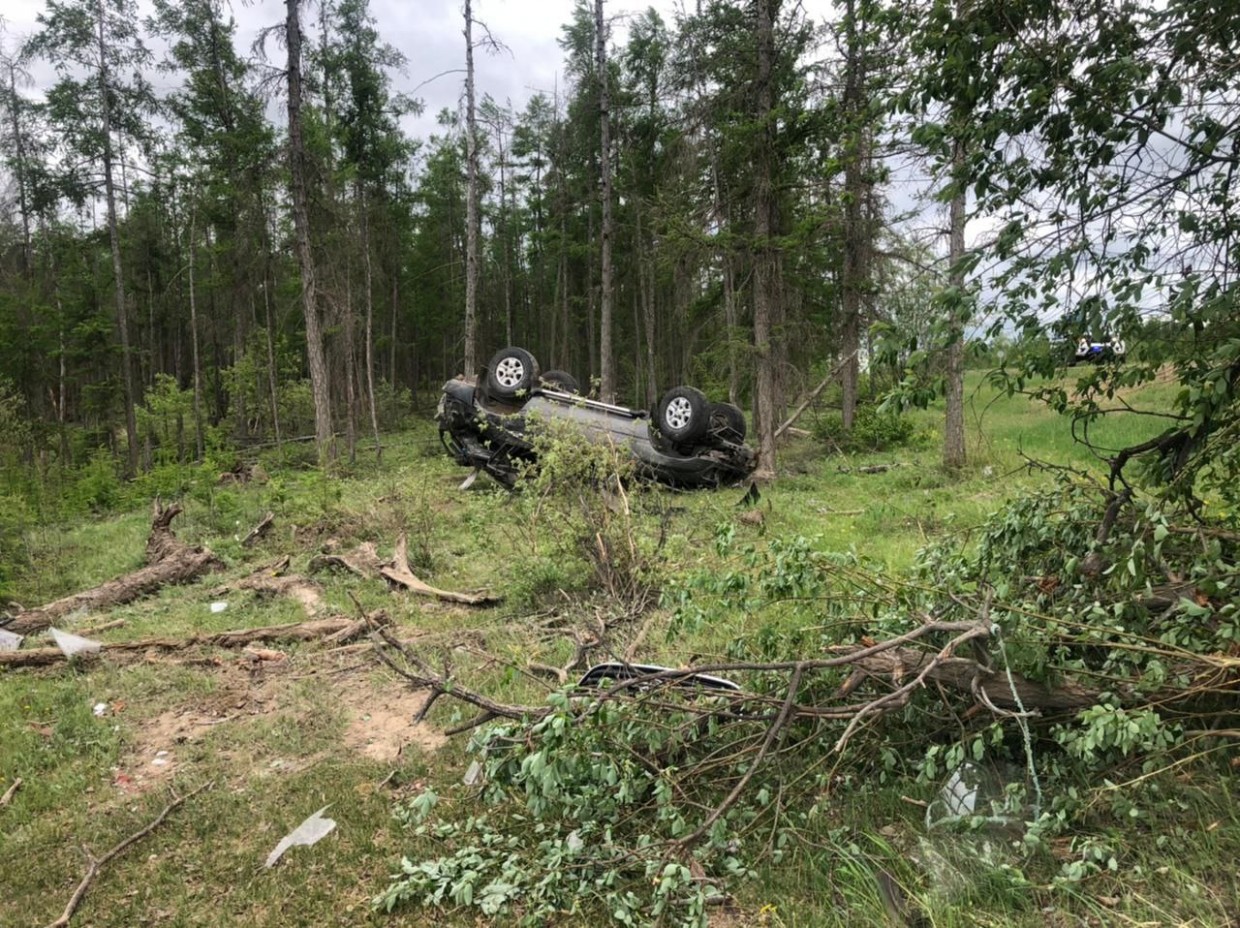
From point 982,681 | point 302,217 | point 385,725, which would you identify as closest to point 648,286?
point 302,217

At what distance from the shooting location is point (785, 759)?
123 inches

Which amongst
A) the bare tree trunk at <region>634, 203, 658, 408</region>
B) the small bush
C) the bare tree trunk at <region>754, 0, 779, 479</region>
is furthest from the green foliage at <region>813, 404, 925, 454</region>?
the bare tree trunk at <region>634, 203, 658, 408</region>

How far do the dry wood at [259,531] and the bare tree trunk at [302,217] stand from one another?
2.75m

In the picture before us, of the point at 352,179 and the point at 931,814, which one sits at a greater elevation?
the point at 352,179

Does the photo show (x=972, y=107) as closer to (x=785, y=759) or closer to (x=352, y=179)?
(x=785, y=759)

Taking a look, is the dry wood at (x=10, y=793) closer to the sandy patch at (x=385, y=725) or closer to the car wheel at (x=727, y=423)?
the sandy patch at (x=385, y=725)

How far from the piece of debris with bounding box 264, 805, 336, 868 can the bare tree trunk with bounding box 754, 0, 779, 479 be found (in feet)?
29.7

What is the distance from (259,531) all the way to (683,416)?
6827 millimetres

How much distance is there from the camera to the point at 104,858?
3.38 m

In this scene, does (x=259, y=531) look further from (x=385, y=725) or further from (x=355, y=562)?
(x=385, y=725)

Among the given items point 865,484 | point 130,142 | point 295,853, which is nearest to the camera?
point 295,853

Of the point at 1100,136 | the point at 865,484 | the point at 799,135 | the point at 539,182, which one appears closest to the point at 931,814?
the point at 1100,136

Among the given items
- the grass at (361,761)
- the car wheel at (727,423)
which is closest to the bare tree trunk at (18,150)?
the grass at (361,761)

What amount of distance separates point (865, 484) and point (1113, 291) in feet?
30.4
